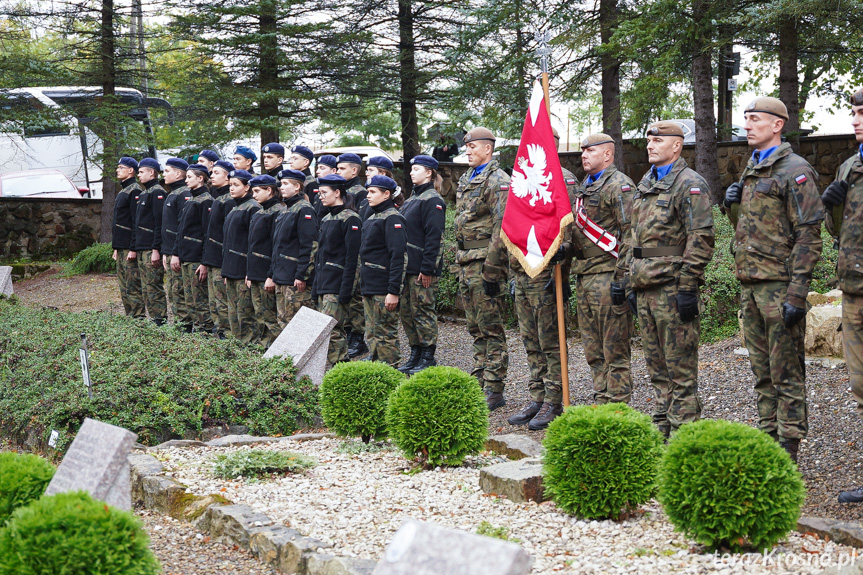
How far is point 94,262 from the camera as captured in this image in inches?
733

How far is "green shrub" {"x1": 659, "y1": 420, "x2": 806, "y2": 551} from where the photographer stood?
3.71m

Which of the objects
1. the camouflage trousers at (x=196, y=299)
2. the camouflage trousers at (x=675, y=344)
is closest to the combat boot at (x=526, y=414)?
the camouflage trousers at (x=675, y=344)

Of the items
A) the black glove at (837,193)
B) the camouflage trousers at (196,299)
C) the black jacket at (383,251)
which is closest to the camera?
the black glove at (837,193)

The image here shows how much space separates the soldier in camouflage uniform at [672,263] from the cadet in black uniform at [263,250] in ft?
17.2

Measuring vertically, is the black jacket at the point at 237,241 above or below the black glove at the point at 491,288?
above

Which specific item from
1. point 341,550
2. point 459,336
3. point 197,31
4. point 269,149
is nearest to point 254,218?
point 269,149

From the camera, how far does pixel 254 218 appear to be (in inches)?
405

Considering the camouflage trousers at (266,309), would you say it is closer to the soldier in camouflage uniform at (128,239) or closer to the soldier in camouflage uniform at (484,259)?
the soldier in camouflage uniform at (484,259)

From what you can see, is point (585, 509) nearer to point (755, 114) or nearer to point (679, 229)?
point (679, 229)

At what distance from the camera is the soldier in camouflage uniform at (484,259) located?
7.93 m

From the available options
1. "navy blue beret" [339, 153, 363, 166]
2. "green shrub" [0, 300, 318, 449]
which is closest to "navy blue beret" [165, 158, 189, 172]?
"navy blue beret" [339, 153, 363, 166]

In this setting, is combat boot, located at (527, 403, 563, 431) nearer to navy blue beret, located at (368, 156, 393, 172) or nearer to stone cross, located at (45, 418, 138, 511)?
navy blue beret, located at (368, 156, 393, 172)

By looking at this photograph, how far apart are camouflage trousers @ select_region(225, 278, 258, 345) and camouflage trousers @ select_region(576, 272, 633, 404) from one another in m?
4.98

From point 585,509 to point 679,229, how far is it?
7.41 ft
